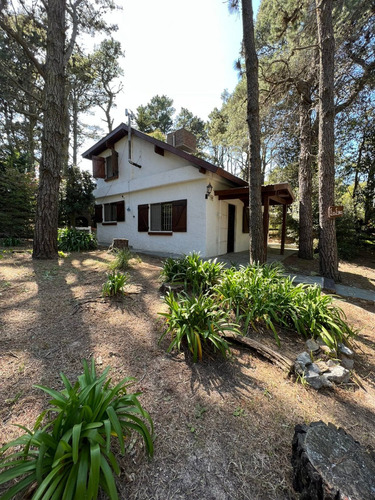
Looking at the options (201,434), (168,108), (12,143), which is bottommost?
(201,434)

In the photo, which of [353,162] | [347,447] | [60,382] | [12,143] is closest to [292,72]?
[353,162]

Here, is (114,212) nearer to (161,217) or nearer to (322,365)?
(161,217)

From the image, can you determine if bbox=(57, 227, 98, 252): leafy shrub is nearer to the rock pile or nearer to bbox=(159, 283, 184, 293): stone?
bbox=(159, 283, 184, 293): stone

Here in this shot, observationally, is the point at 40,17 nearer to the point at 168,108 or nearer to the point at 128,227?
the point at 128,227

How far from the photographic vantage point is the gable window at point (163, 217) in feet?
25.5

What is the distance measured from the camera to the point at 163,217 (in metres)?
8.70

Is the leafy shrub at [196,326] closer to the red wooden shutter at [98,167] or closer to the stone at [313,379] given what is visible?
the stone at [313,379]

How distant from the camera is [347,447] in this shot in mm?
1247

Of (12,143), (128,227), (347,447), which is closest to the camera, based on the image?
(347,447)

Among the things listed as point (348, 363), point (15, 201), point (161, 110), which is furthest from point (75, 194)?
point (161, 110)

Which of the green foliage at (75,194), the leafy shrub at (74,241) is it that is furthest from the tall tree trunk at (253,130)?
the green foliage at (75,194)

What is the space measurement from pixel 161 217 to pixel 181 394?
745 cm

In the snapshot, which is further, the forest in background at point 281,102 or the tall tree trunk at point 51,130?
the forest in background at point 281,102

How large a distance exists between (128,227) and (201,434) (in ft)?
30.9
